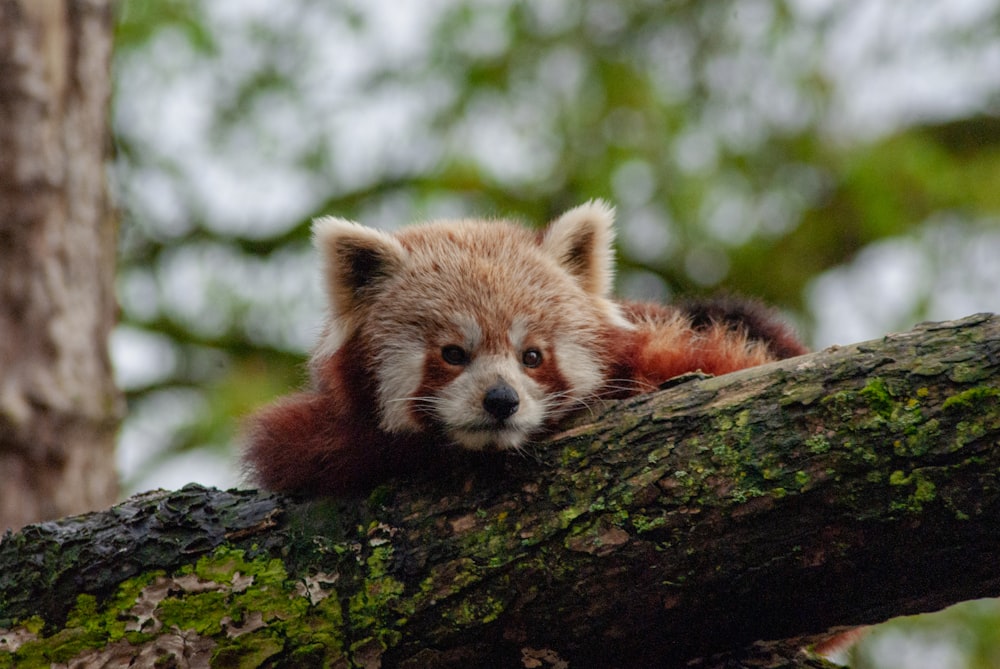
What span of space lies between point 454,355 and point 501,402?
0.42m

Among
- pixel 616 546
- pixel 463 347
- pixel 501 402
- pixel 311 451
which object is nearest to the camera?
pixel 616 546

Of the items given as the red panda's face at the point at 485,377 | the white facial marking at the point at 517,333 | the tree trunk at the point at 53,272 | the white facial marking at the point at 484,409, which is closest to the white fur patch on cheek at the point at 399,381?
the red panda's face at the point at 485,377

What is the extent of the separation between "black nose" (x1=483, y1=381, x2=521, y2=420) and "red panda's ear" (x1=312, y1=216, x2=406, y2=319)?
0.91 meters

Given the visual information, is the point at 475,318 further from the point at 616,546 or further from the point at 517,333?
the point at 616,546

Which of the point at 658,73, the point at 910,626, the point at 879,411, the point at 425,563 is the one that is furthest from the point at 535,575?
the point at 658,73

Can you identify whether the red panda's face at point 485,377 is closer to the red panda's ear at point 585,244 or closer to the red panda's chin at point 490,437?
the red panda's chin at point 490,437

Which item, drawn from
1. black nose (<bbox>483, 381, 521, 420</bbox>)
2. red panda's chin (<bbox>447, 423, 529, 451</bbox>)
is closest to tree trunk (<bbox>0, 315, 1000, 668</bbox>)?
red panda's chin (<bbox>447, 423, 529, 451</bbox>)

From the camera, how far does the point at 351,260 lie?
3.91m

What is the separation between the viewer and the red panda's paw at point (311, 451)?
3.26 m

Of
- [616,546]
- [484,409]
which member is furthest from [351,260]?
[616,546]

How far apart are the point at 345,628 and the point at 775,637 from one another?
4.21 ft

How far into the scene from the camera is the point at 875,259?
766cm

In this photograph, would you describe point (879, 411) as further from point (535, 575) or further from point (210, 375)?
point (210, 375)

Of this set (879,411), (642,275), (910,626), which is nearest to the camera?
(879,411)
